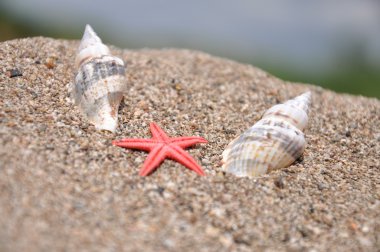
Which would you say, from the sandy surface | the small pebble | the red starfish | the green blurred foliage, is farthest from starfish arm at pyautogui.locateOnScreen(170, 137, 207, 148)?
the green blurred foliage

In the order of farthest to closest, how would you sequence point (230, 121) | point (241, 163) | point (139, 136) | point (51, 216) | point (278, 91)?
1. point (278, 91)
2. point (230, 121)
3. point (139, 136)
4. point (241, 163)
5. point (51, 216)

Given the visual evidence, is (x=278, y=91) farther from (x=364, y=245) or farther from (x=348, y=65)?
(x=348, y=65)

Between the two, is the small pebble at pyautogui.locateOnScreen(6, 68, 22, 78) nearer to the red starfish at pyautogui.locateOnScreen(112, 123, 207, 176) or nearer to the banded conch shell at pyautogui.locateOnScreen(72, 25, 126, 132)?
the banded conch shell at pyautogui.locateOnScreen(72, 25, 126, 132)

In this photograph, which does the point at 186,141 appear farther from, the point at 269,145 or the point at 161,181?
the point at 269,145

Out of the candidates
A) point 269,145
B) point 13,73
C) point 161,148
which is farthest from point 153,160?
point 13,73

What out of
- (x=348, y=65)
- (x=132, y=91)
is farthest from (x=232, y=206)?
(x=348, y=65)

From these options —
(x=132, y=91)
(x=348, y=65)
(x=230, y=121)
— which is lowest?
(x=348, y=65)
